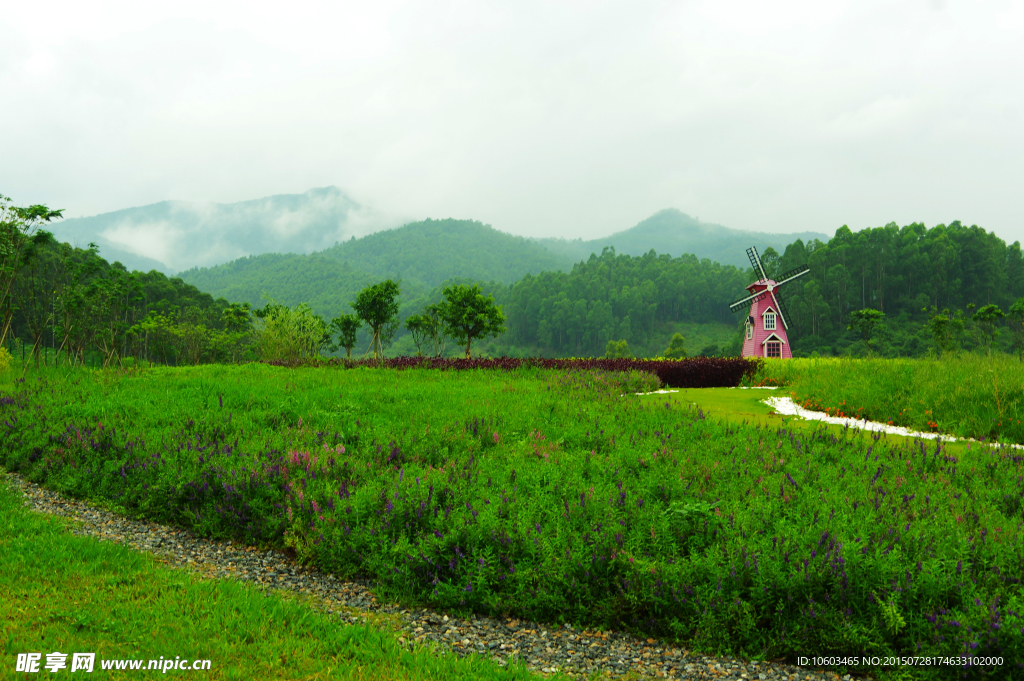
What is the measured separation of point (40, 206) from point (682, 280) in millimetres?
110370

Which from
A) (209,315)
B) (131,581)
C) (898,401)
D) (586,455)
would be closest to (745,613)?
(586,455)

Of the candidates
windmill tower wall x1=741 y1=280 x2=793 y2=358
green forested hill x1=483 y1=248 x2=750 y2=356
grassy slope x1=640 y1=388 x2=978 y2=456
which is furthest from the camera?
green forested hill x1=483 y1=248 x2=750 y2=356

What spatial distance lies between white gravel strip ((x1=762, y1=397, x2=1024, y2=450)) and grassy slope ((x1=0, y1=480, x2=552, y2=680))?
6862mm

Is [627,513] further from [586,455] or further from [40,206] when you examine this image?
[40,206]

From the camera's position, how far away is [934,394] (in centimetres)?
954

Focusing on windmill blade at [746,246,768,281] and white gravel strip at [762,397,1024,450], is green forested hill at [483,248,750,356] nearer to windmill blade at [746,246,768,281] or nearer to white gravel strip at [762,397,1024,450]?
windmill blade at [746,246,768,281]

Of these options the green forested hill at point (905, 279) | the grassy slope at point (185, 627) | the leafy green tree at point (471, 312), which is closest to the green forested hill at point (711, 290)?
the green forested hill at point (905, 279)

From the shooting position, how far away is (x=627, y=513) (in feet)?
14.5

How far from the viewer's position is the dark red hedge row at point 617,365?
52.8 feet

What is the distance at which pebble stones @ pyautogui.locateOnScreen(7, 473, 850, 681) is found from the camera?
3.26 m

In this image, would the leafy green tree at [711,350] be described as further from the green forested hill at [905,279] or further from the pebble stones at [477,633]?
the pebble stones at [477,633]

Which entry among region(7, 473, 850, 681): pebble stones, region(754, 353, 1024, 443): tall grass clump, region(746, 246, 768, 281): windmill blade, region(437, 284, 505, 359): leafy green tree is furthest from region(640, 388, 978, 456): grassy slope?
region(746, 246, 768, 281): windmill blade

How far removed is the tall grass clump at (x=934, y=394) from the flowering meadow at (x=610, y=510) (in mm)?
2262

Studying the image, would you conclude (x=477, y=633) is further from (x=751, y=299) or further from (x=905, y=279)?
(x=905, y=279)
